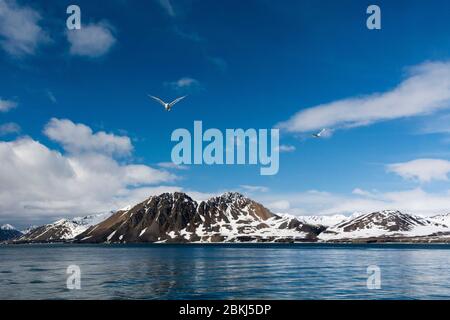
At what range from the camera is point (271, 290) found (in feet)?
205

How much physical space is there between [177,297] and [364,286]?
29370 millimetres
